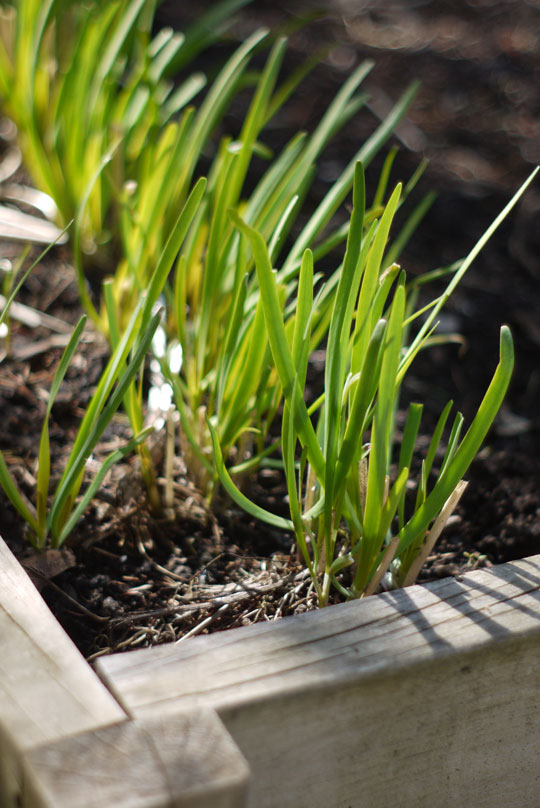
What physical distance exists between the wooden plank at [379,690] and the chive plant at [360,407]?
0.08 metres

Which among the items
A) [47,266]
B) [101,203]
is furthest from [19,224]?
[101,203]

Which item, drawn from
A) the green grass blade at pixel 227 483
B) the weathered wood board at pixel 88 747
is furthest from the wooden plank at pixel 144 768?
the green grass blade at pixel 227 483

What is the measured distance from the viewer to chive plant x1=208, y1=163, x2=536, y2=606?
2.31ft

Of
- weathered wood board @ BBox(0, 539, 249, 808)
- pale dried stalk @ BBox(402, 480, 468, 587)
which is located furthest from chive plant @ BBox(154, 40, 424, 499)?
weathered wood board @ BBox(0, 539, 249, 808)

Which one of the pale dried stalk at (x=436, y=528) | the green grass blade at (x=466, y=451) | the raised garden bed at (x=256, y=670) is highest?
the green grass blade at (x=466, y=451)

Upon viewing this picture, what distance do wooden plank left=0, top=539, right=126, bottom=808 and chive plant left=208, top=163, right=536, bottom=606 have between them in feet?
0.72

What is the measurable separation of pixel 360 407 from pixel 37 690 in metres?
0.34

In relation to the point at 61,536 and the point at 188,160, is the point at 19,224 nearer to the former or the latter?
the point at 188,160

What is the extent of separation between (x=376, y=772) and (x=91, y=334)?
2.72 ft

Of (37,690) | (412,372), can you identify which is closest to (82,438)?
(37,690)

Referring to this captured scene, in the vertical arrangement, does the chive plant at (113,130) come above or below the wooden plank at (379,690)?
above

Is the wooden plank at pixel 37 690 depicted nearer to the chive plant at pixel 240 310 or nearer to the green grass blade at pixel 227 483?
the green grass blade at pixel 227 483

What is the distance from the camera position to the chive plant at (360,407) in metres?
0.70

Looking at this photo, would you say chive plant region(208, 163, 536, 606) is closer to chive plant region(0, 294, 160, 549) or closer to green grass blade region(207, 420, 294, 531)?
green grass blade region(207, 420, 294, 531)
